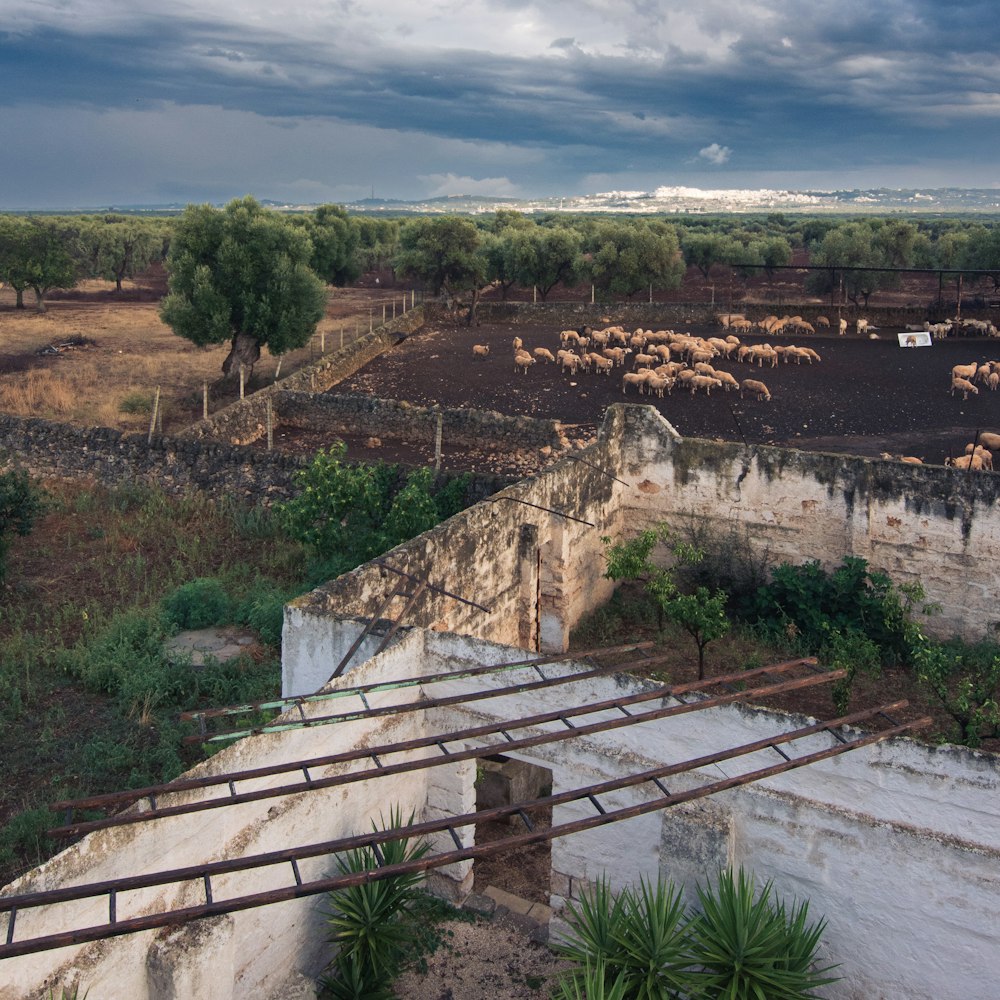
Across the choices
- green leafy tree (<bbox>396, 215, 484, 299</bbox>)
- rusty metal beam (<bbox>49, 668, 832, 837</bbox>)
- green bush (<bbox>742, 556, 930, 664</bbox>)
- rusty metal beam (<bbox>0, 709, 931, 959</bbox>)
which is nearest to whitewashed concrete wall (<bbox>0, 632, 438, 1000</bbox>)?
rusty metal beam (<bbox>49, 668, 832, 837</bbox>)

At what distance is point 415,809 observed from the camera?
370 inches

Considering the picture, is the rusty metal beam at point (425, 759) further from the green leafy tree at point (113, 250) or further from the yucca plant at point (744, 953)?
the green leafy tree at point (113, 250)

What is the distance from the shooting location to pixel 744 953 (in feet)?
21.6

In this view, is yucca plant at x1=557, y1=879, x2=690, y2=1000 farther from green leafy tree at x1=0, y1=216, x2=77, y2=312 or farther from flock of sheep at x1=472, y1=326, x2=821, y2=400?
green leafy tree at x1=0, y1=216, x2=77, y2=312

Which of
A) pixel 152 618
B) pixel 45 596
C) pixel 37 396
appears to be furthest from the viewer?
pixel 37 396

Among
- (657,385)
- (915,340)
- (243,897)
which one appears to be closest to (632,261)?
(915,340)

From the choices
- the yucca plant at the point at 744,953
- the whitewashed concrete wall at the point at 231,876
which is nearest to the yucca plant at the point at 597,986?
the yucca plant at the point at 744,953

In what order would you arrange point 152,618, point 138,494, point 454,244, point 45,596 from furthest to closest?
point 454,244
point 138,494
point 45,596
point 152,618

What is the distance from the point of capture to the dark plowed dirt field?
2614cm

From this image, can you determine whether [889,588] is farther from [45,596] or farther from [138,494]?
[138,494]

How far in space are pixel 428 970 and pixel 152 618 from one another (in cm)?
767

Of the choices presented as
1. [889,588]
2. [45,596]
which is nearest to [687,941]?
[889,588]

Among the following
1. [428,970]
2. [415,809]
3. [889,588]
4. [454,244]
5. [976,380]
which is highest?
[454,244]

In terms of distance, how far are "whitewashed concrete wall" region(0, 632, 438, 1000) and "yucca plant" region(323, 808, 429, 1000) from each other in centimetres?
32
